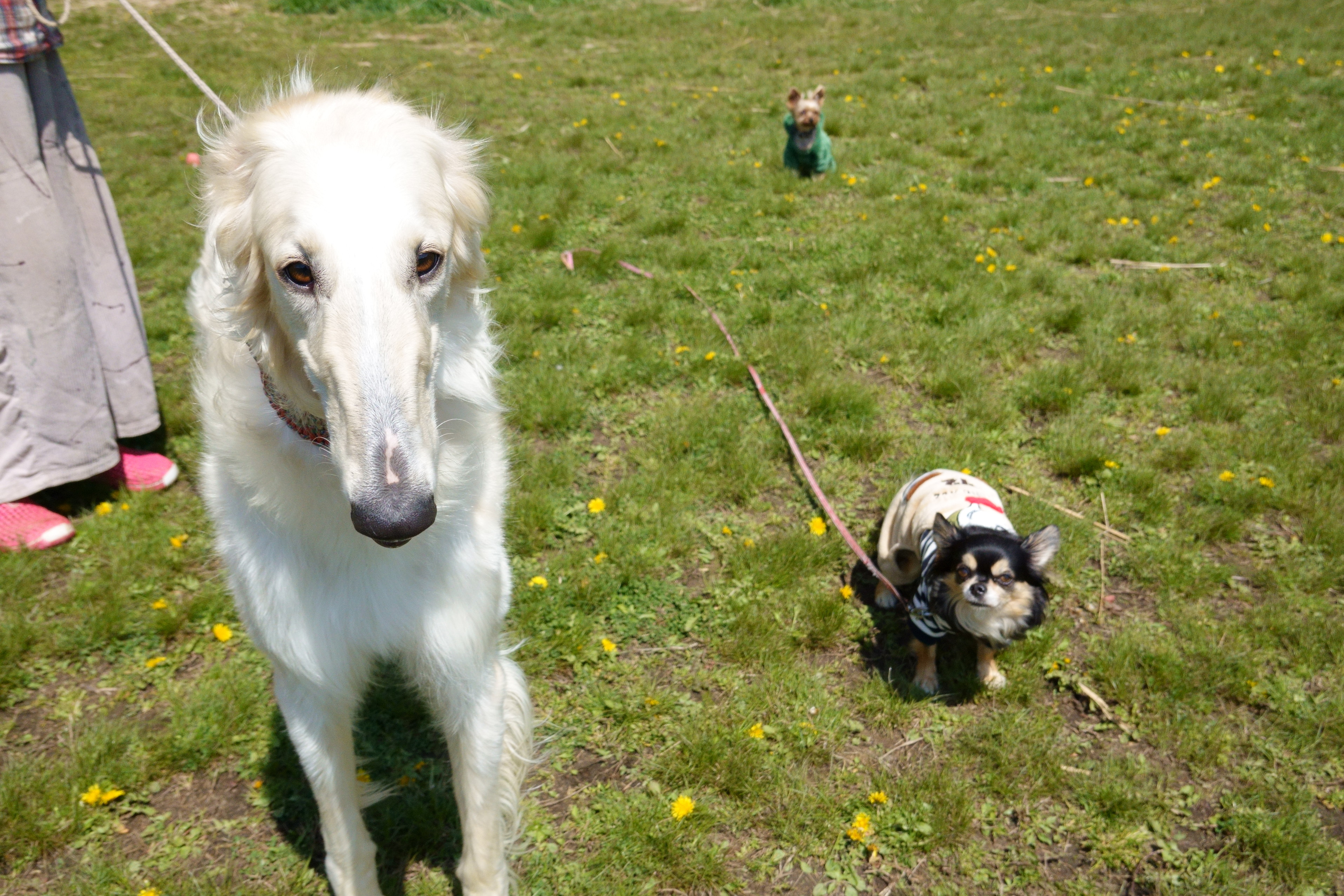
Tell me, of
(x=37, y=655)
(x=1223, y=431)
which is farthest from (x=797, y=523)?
(x=37, y=655)

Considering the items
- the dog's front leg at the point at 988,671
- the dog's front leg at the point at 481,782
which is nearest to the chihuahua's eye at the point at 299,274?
the dog's front leg at the point at 481,782

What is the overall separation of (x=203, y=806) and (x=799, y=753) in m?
1.83

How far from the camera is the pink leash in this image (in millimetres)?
3191

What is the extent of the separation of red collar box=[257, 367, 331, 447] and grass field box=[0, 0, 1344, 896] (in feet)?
2.41

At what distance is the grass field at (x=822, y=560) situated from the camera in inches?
95.6

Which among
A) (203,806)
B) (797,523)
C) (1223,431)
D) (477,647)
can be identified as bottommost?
(203,806)

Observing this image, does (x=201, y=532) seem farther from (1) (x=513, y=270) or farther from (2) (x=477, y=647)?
(1) (x=513, y=270)

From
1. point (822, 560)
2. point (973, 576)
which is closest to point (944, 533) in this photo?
point (973, 576)

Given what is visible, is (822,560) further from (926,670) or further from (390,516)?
(390,516)

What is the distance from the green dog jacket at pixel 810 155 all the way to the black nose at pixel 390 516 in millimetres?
5986

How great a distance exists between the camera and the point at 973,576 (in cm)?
264

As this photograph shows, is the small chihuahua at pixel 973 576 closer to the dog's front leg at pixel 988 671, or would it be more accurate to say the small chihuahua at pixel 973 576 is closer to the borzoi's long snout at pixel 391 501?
the dog's front leg at pixel 988 671

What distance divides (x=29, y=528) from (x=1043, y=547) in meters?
3.78

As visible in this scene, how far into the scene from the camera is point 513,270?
538cm
